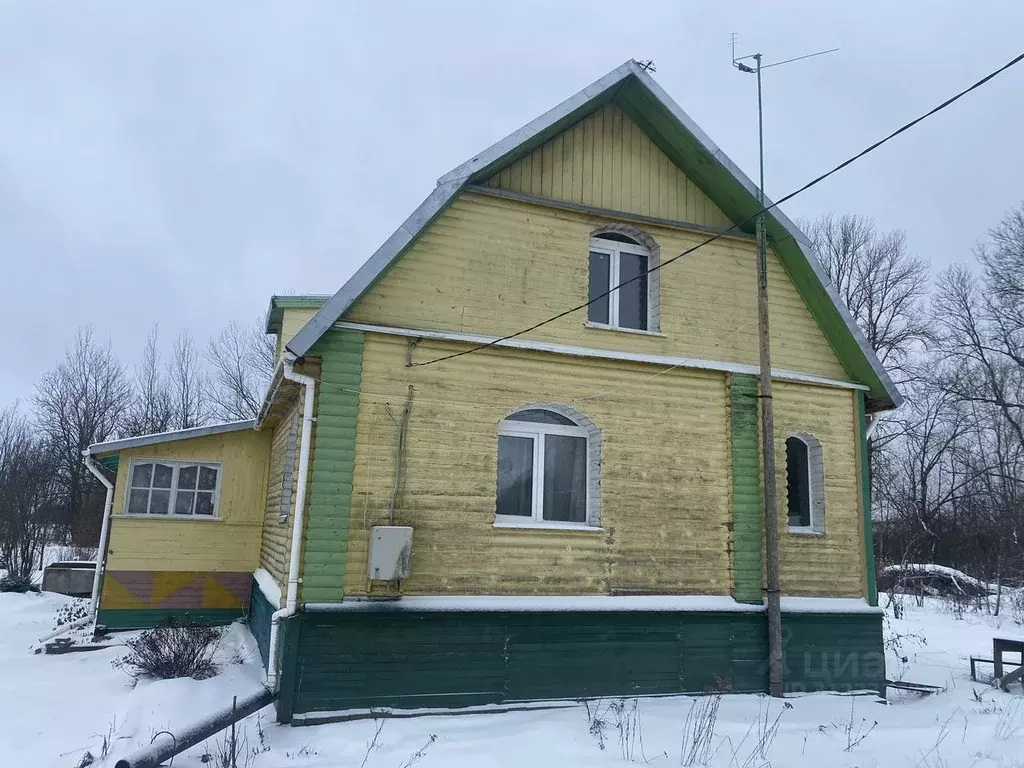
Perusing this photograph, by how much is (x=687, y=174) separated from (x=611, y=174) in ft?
3.65

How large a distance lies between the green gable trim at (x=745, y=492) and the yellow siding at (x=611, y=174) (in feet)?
7.67

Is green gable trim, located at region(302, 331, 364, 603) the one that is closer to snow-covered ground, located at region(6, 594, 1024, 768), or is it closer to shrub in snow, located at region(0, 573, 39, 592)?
snow-covered ground, located at region(6, 594, 1024, 768)

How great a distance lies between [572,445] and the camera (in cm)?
894

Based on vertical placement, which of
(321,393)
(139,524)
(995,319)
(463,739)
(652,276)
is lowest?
(463,739)

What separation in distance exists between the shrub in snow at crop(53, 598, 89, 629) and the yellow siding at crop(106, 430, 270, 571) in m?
2.07

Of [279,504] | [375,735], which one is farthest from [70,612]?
[375,735]

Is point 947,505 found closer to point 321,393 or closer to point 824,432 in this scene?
point 824,432

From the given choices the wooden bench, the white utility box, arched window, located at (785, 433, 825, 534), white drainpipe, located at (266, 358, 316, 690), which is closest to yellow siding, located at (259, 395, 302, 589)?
white drainpipe, located at (266, 358, 316, 690)

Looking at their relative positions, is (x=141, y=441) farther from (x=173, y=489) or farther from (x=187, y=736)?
(x=187, y=736)

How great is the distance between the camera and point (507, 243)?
8820mm

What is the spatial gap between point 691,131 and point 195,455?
935 cm

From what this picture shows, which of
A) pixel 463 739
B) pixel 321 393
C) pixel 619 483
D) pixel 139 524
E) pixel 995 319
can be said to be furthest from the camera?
pixel 995 319

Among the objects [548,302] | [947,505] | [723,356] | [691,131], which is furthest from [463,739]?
[947,505]

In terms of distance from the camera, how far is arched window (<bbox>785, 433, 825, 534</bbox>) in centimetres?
980
